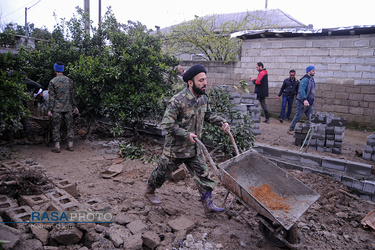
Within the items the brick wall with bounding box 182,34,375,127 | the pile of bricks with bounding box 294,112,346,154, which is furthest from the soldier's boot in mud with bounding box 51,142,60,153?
the brick wall with bounding box 182,34,375,127

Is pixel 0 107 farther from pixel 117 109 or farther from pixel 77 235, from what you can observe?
pixel 77 235

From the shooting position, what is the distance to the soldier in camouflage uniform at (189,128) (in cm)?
341

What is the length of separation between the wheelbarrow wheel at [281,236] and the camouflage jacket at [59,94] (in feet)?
16.6

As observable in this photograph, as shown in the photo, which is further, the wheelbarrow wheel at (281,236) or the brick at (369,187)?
the brick at (369,187)

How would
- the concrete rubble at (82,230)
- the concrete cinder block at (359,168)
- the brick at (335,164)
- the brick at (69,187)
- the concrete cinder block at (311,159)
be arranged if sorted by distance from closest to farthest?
the concrete rubble at (82,230), the brick at (69,187), the concrete cinder block at (359,168), the brick at (335,164), the concrete cinder block at (311,159)

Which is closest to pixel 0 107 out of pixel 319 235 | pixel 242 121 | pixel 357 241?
pixel 242 121

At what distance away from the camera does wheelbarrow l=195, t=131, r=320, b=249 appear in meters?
2.82

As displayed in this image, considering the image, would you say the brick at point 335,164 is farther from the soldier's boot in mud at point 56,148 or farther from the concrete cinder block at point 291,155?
the soldier's boot in mud at point 56,148

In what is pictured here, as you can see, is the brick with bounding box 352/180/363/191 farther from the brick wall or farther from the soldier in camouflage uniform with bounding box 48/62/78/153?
the soldier in camouflage uniform with bounding box 48/62/78/153

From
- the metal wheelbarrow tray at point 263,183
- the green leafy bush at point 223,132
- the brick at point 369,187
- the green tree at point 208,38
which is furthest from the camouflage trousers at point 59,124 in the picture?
the green tree at point 208,38

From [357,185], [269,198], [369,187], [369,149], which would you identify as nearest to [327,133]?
[369,149]

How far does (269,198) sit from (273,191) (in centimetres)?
15

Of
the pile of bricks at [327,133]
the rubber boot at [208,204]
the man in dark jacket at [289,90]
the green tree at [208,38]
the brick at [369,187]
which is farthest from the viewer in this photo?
the green tree at [208,38]

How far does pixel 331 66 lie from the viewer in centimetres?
965
